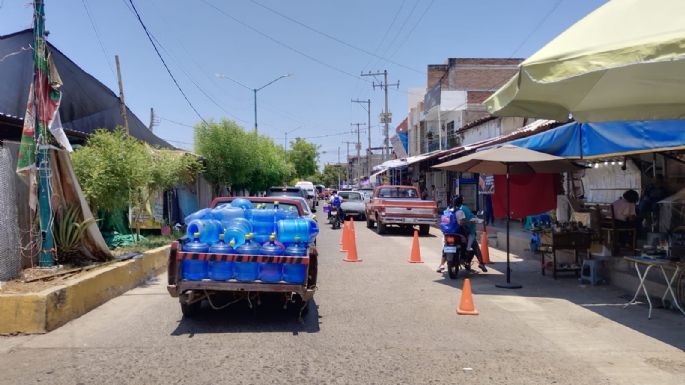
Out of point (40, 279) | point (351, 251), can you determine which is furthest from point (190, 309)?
point (351, 251)

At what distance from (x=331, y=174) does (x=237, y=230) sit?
143 meters

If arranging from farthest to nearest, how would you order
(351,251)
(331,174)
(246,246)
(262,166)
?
(331,174), (262,166), (351,251), (246,246)

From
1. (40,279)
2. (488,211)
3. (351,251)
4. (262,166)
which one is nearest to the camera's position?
(40,279)

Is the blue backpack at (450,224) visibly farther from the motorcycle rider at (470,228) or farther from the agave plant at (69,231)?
the agave plant at (69,231)

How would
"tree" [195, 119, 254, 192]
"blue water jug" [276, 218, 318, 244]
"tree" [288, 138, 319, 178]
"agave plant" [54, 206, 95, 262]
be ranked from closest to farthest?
"blue water jug" [276, 218, 318, 244], "agave plant" [54, 206, 95, 262], "tree" [195, 119, 254, 192], "tree" [288, 138, 319, 178]

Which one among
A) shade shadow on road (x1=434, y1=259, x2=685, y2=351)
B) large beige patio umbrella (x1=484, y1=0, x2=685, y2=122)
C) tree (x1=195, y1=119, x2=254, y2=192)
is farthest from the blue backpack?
tree (x1=195, y1=119, x2=254, y2=192)

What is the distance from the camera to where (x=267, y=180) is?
38.8m

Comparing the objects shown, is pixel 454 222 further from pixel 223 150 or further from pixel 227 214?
pixel 223 150

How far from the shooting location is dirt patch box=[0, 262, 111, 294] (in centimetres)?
706

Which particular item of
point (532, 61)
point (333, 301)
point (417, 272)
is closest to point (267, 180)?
point (417, 272)

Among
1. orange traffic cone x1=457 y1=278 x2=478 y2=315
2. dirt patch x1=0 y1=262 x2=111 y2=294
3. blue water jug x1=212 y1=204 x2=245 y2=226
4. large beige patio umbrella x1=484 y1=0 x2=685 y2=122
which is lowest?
orange traffic cone x1=457 y1=278 x2=478 y2=315

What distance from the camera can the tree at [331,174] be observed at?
145775 mm

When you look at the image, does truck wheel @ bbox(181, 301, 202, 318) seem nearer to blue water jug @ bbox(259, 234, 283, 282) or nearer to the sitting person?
blue water jug @ bbox(259, 234, 283, 282)

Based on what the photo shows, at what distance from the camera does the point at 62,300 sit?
23.0ft
